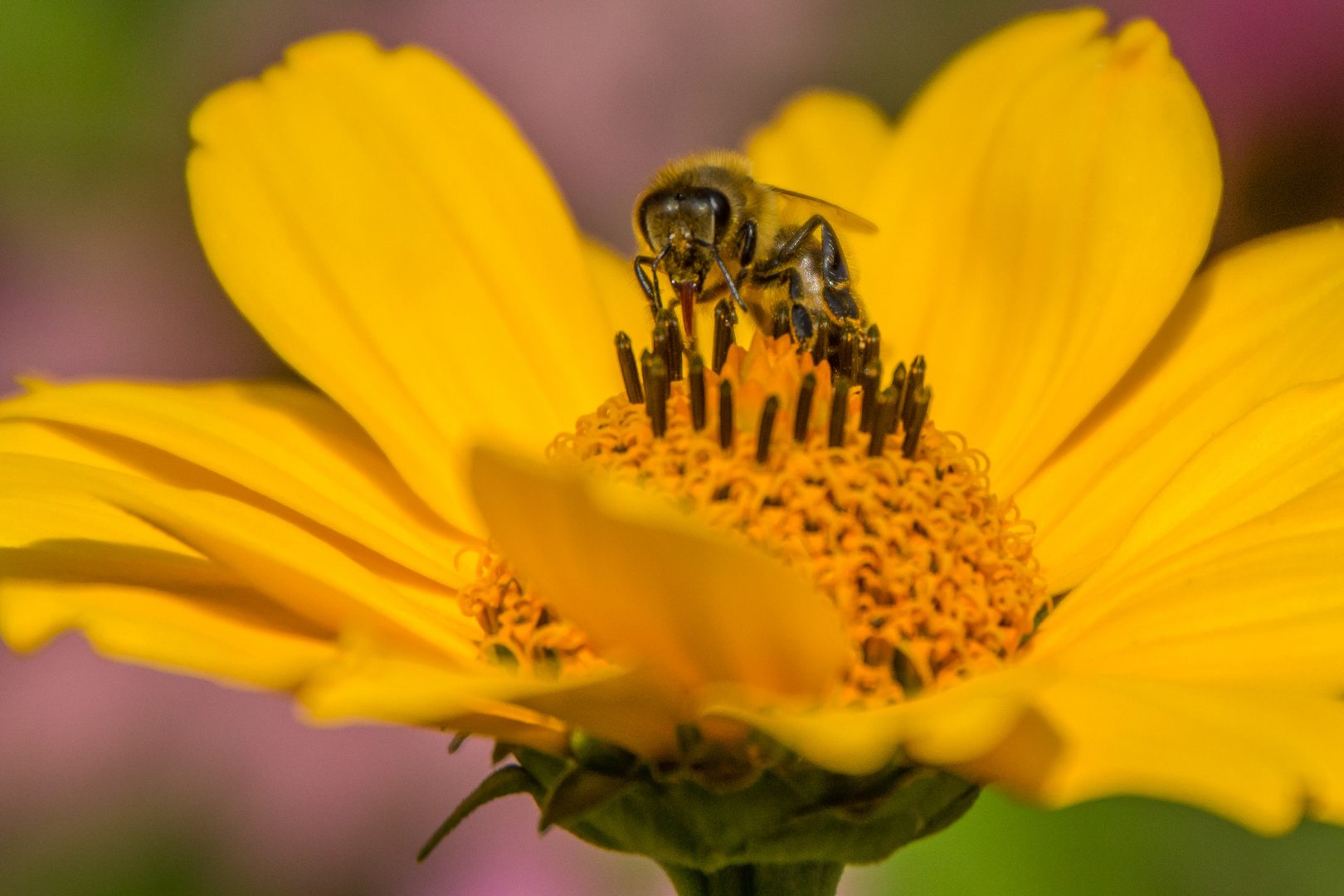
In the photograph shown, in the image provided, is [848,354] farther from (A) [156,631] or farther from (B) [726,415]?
(A) [156,631]

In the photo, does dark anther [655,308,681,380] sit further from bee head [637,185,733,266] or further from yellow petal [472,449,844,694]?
yellow petal [472,449,844,694]

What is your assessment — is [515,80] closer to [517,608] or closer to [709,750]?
[517,608]

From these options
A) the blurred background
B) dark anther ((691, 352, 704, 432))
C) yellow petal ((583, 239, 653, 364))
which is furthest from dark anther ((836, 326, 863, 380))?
the blurred background

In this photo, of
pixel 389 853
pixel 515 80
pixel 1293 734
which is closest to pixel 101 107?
pixel 515 80

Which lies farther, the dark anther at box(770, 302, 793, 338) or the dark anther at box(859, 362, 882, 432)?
the dark anther at box(770, 302, 793, 338)

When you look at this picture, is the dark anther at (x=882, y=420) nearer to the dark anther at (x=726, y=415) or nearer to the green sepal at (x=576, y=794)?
the dark anther at (x=726, y=415)

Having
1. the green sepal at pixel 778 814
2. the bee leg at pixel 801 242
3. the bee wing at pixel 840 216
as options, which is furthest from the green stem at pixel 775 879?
the bee wing at pixel 840 216
